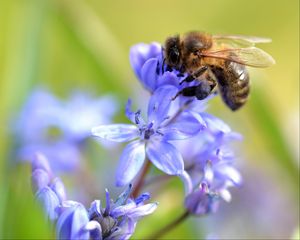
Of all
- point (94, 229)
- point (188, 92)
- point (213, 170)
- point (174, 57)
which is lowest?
point (94, 229)

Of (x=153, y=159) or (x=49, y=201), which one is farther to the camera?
(x=153, y=159)

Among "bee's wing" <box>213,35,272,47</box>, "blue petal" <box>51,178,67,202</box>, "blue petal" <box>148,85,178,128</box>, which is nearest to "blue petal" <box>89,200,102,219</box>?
"blue petal" <box>51,178,67,202</box>

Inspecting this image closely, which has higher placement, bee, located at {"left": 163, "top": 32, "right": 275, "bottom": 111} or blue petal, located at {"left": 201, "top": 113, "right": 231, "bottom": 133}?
bee, located at {"left": 163, "top": 32, "right": 275, "bottom": 111}

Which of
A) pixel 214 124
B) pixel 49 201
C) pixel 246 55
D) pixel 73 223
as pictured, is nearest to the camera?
pixel 73 223

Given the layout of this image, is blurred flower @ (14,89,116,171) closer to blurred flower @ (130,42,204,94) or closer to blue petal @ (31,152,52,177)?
blue petal @ (31,152,52,177)

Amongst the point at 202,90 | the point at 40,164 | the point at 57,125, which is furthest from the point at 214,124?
the point at 57,125

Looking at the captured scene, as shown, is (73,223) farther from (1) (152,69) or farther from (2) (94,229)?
(1) (152,69)
